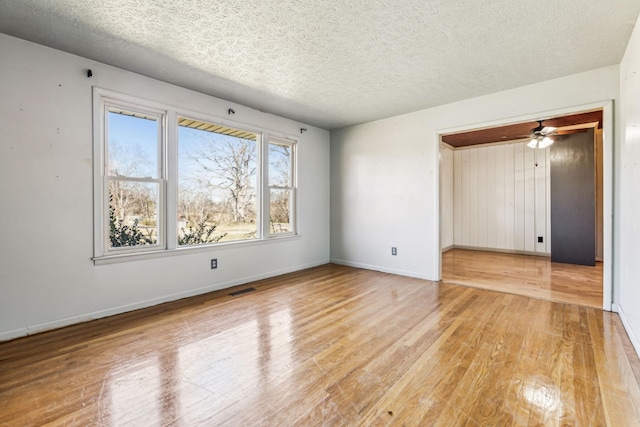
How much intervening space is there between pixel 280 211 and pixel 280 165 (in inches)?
30.8

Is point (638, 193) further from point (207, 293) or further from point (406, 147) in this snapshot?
point (207, 293)

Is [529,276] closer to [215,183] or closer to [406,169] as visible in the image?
[406,169]

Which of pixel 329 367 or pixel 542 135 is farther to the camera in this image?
pixel 542 135

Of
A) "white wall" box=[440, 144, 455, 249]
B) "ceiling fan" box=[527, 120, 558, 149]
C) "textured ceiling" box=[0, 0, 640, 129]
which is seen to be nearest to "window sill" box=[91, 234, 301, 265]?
"textured ceiling" box=[0, 0, 640, 129]

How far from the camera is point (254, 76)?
3221 millimetres

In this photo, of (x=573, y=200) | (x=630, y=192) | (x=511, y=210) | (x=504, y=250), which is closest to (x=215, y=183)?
(x=630, y=192)

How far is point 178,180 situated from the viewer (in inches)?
141

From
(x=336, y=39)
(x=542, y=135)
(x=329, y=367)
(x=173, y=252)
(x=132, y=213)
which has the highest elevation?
(x=336, y=39)

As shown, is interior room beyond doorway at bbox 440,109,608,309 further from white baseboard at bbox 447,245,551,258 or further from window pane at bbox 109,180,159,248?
window pane at bbox 109,180,159,248

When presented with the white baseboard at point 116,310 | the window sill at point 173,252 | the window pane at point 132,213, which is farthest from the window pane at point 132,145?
the white baseboard at point 116,310

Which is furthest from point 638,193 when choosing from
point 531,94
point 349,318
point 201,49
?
point 201,49

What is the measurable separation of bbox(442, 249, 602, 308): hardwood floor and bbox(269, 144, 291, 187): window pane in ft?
9.85

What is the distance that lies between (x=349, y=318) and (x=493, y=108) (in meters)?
3.25

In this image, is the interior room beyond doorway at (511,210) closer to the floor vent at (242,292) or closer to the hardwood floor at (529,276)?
the hardwood floor at (529,276)
